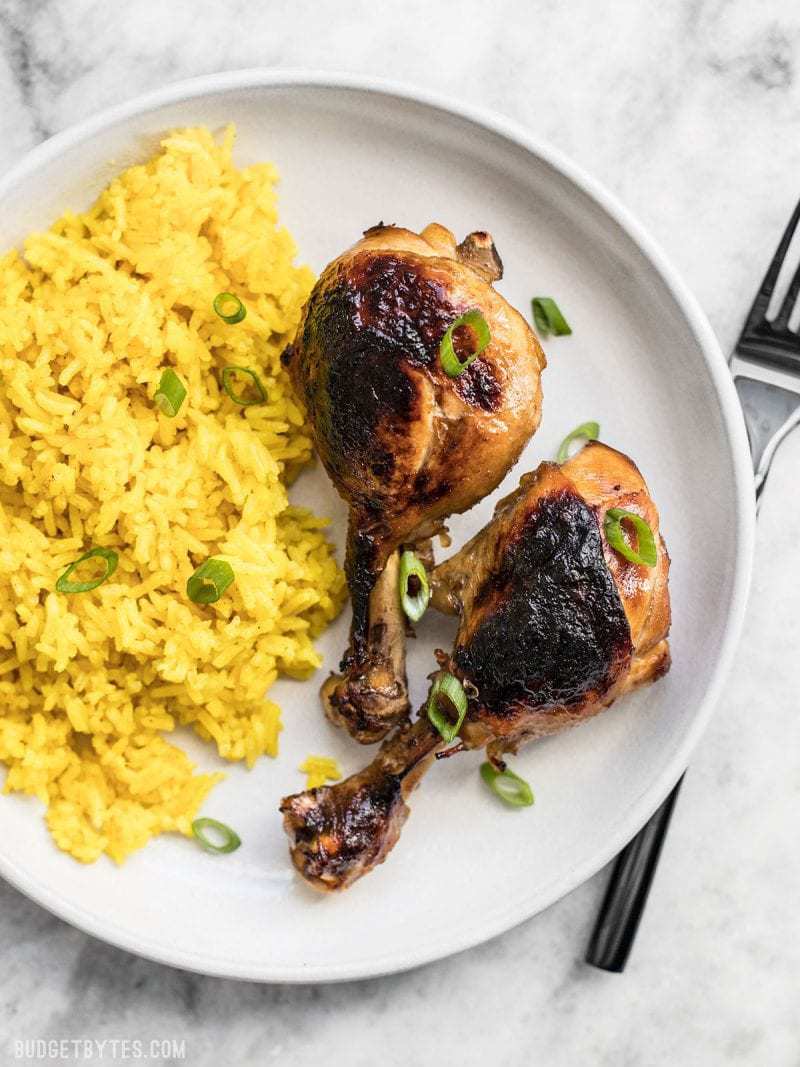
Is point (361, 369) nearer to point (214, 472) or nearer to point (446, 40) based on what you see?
point (214, 472)

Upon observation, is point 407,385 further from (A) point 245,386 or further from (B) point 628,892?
(B) point 628,892

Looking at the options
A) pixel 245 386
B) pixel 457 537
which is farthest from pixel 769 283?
pixel 245 386

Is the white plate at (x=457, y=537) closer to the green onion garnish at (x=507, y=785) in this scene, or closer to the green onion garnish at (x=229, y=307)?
the green onion garnish at (x=507, y=785)

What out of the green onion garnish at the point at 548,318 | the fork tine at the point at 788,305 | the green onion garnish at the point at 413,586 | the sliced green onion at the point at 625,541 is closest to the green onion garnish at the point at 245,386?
the green onion garnish at the point at 413,586

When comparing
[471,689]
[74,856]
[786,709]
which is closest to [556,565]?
[471,689]

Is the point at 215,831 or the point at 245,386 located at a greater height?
the point at 245,386

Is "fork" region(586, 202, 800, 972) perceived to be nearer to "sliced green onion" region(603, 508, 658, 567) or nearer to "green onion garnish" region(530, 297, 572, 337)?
"green onion garnish" region(530, 297, 572, 337)

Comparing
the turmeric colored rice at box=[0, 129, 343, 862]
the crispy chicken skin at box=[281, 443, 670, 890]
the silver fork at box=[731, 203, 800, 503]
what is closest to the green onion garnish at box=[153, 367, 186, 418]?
the turmeric colored rice at box=[0, 129, 343, 862]
